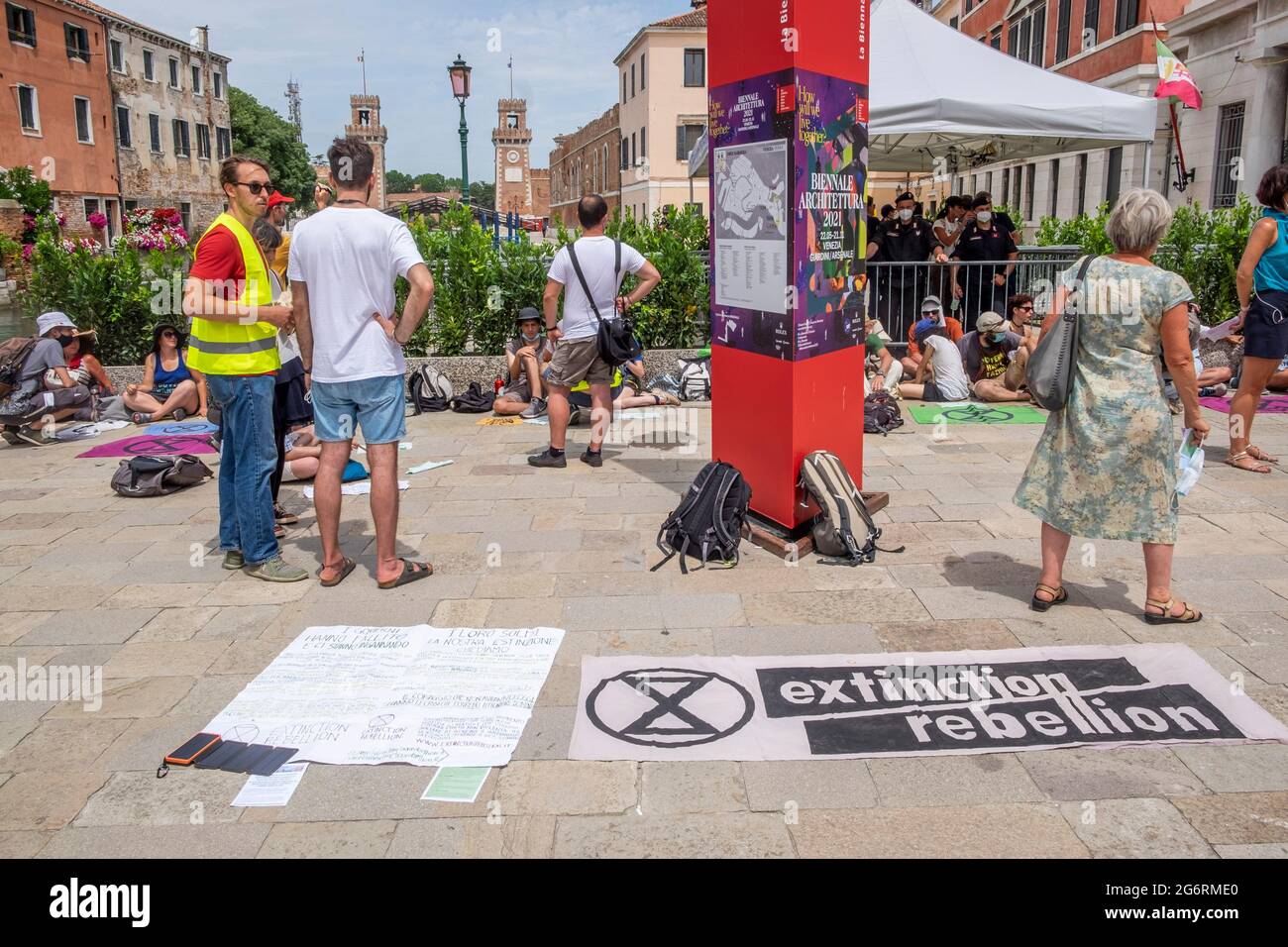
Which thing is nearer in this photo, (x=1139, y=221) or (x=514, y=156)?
(x=1139, y=221)

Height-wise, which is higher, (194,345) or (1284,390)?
(194,345)

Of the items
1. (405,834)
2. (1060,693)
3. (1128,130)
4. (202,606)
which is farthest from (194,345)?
(1128,130)

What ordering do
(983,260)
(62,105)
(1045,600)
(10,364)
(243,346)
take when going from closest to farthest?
(1045,600), (243,346), (10,364), (983,260), (62,105)

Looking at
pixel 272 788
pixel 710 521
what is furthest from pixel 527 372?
pixel 272 788

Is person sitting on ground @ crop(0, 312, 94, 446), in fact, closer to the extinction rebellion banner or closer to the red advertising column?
the red advertising column

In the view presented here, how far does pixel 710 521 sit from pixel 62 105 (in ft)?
150

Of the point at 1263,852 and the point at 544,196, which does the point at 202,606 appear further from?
the point at 544,196

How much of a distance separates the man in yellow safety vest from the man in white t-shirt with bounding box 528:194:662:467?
2.54 meters

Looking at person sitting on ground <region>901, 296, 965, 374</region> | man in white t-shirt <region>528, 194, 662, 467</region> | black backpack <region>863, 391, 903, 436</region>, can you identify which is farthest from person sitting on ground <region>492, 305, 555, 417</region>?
person sitting on ground <region>901, 296, 965, 374</region>

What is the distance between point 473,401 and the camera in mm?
9812

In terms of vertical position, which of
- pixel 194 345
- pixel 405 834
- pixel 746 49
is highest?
pixel 746 49

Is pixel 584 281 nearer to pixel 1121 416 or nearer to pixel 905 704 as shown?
pixel 1121 416

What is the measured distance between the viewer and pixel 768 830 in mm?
2818

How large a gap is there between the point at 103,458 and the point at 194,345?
3891 millimetres
